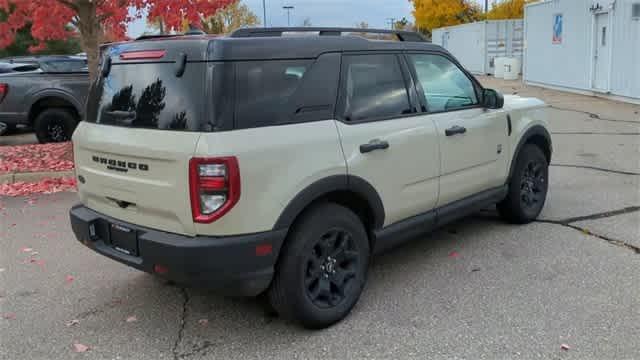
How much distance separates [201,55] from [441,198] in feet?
7.38

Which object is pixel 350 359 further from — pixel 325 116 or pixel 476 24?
pixel 476 24

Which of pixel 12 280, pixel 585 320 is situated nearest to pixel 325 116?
pixel 585 320

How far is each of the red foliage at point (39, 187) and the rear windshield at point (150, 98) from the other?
4.35 m

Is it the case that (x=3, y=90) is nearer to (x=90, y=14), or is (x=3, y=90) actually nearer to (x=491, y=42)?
(x=90, y=14)

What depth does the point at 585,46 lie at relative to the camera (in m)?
17.2

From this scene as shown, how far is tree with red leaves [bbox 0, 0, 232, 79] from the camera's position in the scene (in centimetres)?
912

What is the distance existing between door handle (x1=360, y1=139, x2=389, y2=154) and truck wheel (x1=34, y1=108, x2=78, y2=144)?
868 centimetres

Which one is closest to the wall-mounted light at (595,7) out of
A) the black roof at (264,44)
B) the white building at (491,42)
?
the white building at (491,42)

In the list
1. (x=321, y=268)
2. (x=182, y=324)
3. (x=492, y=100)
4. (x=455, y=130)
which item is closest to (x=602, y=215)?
(x=492, y=100)

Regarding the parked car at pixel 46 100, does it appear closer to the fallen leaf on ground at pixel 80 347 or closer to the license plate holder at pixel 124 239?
the license plate holder at pixel 124 239

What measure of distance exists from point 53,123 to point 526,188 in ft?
28.9

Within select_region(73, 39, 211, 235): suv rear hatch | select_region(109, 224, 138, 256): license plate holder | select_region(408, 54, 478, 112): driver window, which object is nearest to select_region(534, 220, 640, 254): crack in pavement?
select_region(408, 54, 478, 112): driver window

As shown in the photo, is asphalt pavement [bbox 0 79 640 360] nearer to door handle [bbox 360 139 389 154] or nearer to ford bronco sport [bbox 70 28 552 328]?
ford bronco sport [bbox 70 28 552 328]

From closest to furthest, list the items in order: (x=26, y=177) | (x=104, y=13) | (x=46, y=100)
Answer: (x=26, y=177) < (x=104, y=13) < (x=46, y=100)
